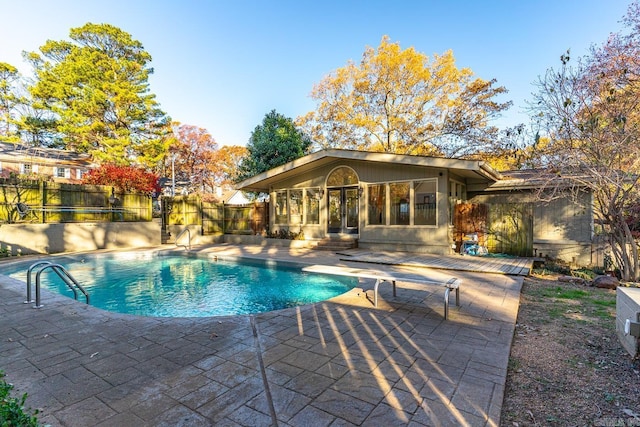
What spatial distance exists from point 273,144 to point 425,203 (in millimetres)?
10217

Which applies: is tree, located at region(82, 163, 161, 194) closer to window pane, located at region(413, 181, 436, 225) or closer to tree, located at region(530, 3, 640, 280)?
window pane, located at region(413, 181, 436, 225)

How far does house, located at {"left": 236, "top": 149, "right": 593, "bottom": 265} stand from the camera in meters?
9.78

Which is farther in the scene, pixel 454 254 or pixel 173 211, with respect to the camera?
pixel 173 211

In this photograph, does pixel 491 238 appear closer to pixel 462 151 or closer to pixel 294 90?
pixel 462 151

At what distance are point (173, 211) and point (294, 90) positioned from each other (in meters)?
12.5

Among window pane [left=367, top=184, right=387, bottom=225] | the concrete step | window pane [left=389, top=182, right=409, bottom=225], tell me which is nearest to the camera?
window pane [left=389, top=182, right=409, bottom=225]

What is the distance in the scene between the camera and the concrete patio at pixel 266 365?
215cm

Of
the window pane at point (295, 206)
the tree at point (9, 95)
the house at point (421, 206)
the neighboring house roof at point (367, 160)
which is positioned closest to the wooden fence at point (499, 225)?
the house at point (421, 206)

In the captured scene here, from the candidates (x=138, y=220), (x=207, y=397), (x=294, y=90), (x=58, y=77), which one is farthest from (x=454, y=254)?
(x=58, y=77)

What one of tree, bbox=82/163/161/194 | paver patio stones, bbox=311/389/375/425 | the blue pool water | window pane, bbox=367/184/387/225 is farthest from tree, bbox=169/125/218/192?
paver patio stones, bbox=311/389/375/425

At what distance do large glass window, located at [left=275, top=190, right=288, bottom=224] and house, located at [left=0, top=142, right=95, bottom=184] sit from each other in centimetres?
1961

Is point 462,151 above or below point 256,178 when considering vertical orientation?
above

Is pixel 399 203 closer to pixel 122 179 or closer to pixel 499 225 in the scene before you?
pixel 499 225

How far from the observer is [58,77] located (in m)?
22.9
